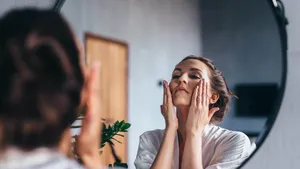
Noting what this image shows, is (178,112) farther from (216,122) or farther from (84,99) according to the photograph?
(84,99)

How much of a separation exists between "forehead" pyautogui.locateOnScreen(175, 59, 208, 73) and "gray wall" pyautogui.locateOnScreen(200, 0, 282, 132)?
20 mm

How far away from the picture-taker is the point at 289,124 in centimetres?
82

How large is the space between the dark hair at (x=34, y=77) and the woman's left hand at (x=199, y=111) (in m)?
0.41

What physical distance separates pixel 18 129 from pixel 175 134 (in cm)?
44

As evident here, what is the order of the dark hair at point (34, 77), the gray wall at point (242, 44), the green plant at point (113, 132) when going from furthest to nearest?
1. the green plant at point (113, 132)
2. the gray wall at point (242, 44)
3. the dark hair at point (34, 77)

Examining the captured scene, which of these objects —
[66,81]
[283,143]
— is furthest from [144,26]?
[66,81]

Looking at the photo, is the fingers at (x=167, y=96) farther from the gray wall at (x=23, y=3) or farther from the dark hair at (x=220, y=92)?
the gray wall at (x=23, y=3)

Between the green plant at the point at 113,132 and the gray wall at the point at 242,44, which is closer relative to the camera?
the gray wall at the point at 242,44

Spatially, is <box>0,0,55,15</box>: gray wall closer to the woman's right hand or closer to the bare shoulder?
the woman's right hand

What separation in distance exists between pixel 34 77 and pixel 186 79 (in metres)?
0.44

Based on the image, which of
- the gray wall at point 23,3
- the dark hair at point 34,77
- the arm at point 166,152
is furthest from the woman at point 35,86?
the gray wall at point 23,3

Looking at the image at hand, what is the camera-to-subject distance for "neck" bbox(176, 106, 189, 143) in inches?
33.6

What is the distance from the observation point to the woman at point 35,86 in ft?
1.50

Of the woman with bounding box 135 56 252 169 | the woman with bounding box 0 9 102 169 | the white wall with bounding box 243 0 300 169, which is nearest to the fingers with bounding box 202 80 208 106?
the woman with bounding box 135 56 252 169
